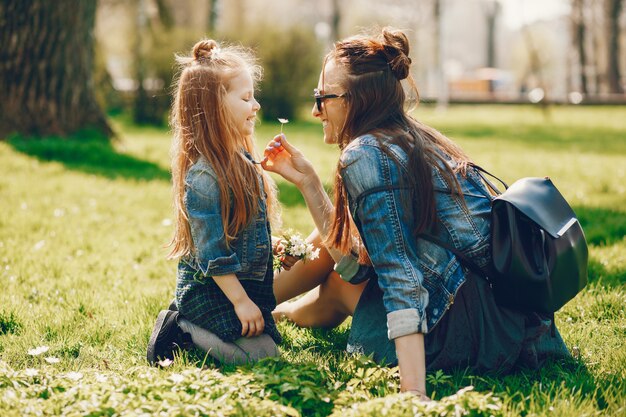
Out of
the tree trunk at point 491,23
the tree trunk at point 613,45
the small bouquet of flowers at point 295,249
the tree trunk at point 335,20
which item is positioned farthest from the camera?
the tree trunk at point 491,23

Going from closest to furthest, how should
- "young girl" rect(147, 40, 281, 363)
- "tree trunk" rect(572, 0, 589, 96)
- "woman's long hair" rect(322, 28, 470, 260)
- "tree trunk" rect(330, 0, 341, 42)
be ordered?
"woman's long hair" rect(322, 28, 470, 260) < "young girl" rect(147, 40, 281, 363) < "tree trunk" rect(572, 0, 589, 96) < "tree trunk" rect(330, 0, 341, 42)

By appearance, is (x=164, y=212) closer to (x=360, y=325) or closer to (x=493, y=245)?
(x=360, y=325)

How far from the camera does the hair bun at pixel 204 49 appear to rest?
3.17 meters

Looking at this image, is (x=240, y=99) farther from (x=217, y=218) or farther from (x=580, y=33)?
(x=580, y=33)

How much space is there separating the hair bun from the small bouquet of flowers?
2.87 ft

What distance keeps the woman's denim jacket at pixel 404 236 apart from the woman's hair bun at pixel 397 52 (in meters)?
0.32

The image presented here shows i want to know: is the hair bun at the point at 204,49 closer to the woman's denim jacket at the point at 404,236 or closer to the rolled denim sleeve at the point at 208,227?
the rolled denim sleeve at the point at 208,227

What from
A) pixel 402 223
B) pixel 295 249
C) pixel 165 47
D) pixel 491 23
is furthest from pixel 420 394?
pixel 491 23

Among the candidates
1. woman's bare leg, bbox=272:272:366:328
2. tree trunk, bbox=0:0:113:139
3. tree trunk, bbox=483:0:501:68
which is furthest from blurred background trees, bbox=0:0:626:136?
tree trunk, bbox=483:0:501:68

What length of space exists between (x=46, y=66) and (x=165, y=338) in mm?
6713

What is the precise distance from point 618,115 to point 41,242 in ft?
59.7

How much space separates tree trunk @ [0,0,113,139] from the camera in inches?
343

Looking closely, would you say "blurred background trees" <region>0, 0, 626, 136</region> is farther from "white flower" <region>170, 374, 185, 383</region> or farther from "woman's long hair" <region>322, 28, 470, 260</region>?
"white flower" <region>170, 374, 185, 383</region>

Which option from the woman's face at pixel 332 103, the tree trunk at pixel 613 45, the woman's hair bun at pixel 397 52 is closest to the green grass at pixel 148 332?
the woman's face at pixel 332 103
